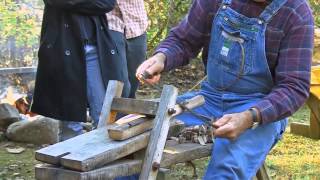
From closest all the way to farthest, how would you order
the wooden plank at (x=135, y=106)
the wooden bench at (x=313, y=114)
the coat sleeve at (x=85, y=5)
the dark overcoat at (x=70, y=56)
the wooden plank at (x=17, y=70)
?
the wooden plank at (x=135, y=106) < the coat sleeve at (x=85, y=5) < the dark overcoat at (x=70, y=56) < the wooden bench at (x=313, y=114) < the wooden plank at (x=17, y=70)

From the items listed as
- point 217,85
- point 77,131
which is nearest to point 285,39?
point 217,85

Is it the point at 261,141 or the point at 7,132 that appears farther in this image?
the point at 7,132

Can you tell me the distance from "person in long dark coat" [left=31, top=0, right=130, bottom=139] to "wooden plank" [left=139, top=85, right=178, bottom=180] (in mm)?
1193

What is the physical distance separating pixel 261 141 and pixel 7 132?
3.56 metres

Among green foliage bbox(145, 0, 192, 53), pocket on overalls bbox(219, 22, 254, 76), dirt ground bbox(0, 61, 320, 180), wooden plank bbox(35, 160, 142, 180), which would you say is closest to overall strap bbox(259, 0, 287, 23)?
pocket on overalls bbox(219, 22, 254, 76)

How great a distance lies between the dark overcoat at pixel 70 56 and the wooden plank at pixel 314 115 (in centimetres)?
228

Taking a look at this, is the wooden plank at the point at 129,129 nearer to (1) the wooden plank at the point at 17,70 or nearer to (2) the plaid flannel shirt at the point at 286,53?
(2) the plaid flannel shirt at the point at 286,53

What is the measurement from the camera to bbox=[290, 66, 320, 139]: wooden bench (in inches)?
214

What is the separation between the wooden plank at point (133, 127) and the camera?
2.79 m

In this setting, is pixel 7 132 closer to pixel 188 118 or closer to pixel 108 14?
pixel 108 14

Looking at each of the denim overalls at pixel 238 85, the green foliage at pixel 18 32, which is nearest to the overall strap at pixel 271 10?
the denim overalls at pixel 238 85

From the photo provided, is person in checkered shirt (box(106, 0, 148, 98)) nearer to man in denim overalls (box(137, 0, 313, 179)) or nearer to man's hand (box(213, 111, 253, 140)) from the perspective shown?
man in denim overalls (box(137, 0, 313, 179))

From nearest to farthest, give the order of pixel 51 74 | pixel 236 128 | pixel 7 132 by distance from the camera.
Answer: pixel 236 128, pixel 51 74, pixel 7 132

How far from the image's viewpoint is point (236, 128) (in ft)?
9.37
